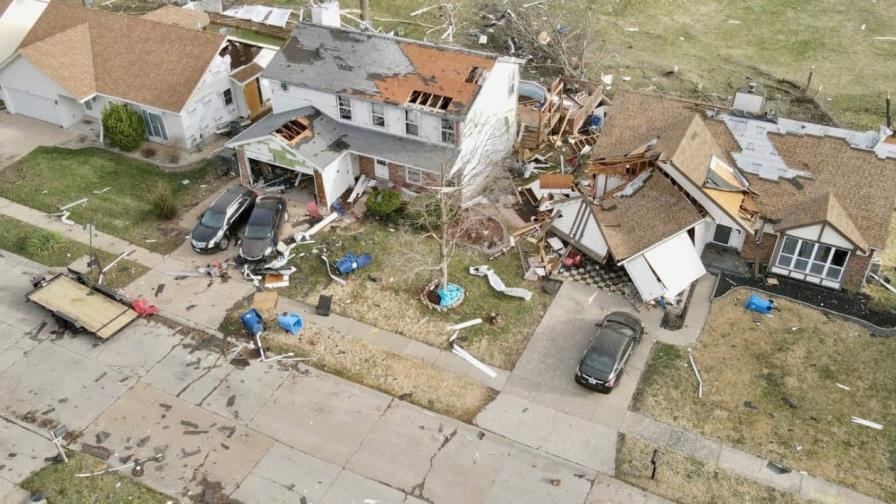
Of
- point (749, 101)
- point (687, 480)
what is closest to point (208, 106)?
point (749, 101)

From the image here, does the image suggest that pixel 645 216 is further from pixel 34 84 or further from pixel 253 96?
pixel 34 84

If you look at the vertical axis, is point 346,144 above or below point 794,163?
below

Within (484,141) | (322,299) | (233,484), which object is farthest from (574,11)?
(233,484)

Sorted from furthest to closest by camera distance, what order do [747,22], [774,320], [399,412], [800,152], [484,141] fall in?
[747,22], [484,141], [800,152], [774,320], [399,412]

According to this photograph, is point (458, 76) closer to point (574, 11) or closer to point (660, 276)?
point (660, 276)

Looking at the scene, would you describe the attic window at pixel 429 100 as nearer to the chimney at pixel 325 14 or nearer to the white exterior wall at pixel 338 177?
the white exterior wall at pixel 338 177

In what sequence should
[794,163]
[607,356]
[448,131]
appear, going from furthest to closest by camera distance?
[448,131], [794,163], [607,356]

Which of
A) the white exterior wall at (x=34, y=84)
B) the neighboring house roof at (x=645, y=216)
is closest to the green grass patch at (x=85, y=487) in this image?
the neighboring house roof at (x=645, y=216)
